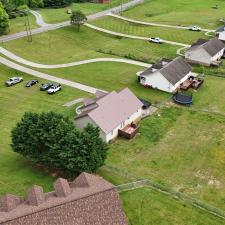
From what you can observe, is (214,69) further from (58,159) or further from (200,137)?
(58,159)

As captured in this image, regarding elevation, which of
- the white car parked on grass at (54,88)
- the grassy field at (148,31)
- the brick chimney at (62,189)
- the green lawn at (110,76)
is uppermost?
the brick chimney at (62,189)

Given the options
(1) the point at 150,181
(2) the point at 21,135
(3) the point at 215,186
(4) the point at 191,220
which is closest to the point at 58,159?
(2) the point at 21,135

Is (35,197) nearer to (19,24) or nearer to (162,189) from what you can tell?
(162,189)

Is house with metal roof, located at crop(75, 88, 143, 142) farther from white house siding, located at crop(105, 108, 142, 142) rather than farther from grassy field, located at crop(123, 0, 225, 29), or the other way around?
grassy field, located at crop(123, 0, 225, 29)

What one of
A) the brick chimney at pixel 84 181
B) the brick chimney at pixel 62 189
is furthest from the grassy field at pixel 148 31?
the brick chimney at pixel 62 189

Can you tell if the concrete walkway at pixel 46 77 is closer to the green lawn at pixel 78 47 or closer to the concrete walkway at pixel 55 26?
the green lawn at pixel 78 47
